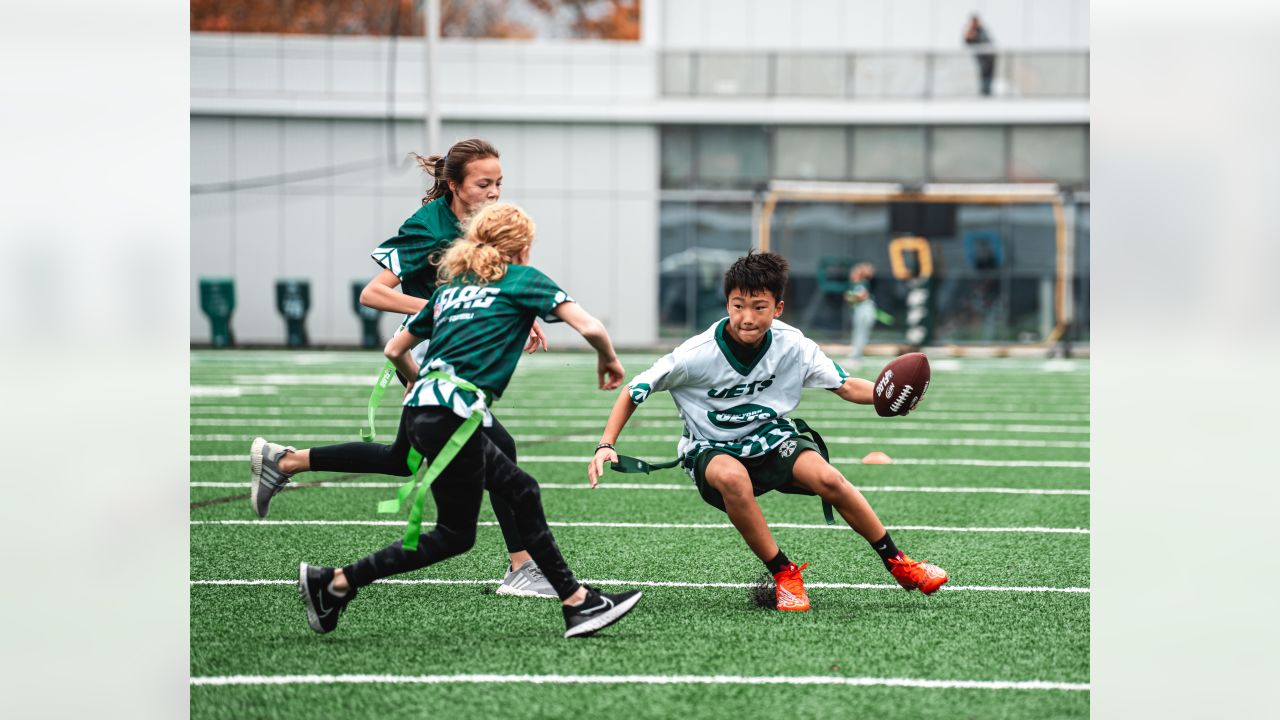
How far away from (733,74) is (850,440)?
19456 mm

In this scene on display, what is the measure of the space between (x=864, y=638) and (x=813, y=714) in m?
0.90

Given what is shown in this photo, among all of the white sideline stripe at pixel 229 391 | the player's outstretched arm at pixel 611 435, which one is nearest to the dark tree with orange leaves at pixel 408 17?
the white sideline stripe at pixel 229 391

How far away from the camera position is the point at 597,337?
4.29 m

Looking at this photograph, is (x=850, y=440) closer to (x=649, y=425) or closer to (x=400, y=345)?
(x=649, y=425)

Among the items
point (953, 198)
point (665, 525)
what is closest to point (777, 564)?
point (665, 525)

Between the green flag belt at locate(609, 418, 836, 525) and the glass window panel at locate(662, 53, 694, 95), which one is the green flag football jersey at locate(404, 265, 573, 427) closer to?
the green flag belt at locate(609, 418, 836, 525)

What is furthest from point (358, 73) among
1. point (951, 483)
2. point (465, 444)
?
point (465, 444)

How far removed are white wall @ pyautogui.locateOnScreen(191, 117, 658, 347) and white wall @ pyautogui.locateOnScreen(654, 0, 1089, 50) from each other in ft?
8.71

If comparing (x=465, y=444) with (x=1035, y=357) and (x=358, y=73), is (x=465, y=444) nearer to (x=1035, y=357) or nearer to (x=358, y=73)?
(x=1035, y=357)

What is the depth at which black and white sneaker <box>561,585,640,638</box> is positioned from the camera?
4.45 m

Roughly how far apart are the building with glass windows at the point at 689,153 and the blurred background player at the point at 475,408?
966 inches
